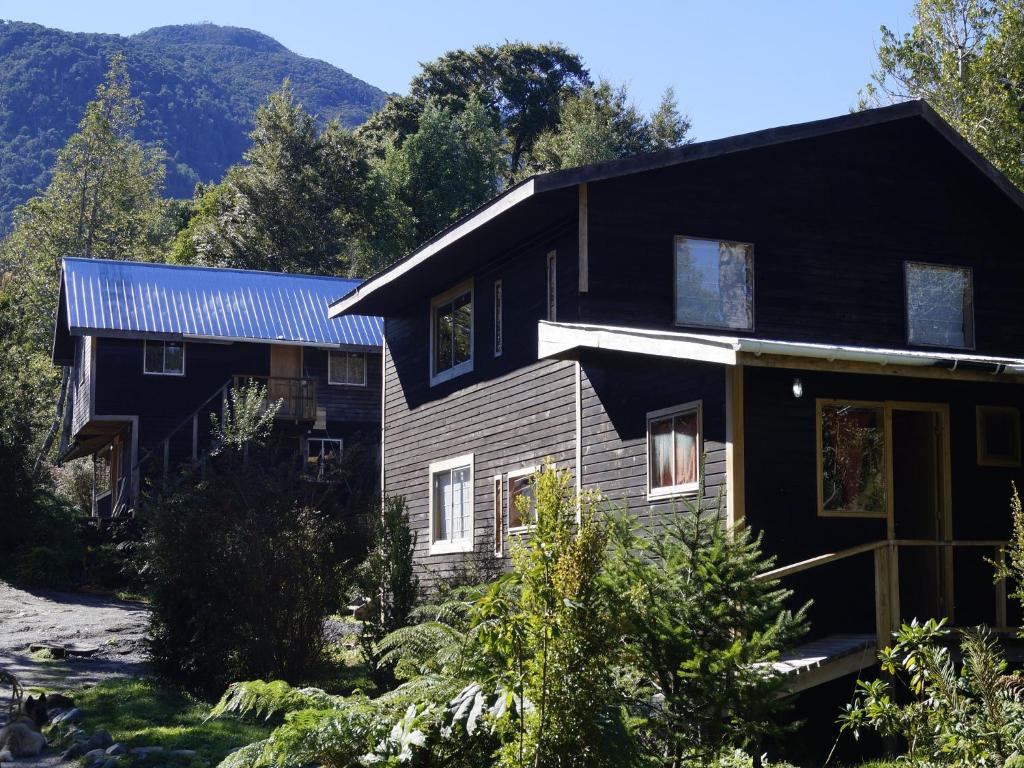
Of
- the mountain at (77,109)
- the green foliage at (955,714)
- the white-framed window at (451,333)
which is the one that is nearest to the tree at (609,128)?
the white-framed window at (451,333)

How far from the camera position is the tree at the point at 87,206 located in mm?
51438

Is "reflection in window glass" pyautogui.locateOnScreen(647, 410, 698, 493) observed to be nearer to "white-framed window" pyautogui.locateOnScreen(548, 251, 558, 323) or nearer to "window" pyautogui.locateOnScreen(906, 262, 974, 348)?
"white-framed window" pyautogui.locateOnScreen(548, 251, 558, 323)

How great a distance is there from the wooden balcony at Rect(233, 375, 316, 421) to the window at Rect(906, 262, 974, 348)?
19208 mm

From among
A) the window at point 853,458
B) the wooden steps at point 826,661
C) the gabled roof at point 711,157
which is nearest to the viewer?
the wooden steps at point 826,661

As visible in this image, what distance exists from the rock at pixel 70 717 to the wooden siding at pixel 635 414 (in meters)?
6.18

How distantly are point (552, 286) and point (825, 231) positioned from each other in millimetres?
3733

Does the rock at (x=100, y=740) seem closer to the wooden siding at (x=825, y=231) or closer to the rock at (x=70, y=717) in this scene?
the rock at (x=70, y=717)

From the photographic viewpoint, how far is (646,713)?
26.0 feet

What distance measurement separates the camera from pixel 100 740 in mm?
12898

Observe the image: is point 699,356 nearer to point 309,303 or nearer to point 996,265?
point 996,265

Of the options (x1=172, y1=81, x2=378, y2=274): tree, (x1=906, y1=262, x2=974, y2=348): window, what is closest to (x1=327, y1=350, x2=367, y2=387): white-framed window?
(x1=172, y1=81, x2=378, y2=274): tree

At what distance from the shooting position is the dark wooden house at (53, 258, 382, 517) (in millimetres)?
33812

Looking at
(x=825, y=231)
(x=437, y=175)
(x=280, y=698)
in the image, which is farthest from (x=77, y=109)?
(x=280, y=698)

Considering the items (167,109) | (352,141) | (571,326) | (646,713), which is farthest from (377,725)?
(167,109)
